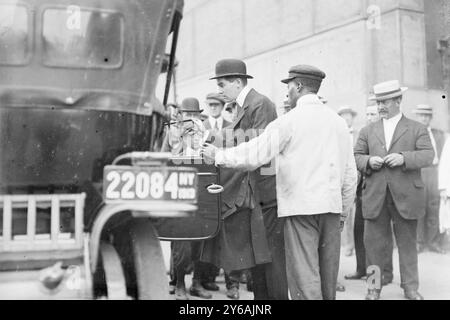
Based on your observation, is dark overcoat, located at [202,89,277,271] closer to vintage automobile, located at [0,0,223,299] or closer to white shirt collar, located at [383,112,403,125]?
vintage automobile, located at [0,0,223,299]

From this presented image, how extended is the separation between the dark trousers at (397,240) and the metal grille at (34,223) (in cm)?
320

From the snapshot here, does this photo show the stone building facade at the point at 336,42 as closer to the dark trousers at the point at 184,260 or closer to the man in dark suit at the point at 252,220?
the man in dark suit at the point at 252,220

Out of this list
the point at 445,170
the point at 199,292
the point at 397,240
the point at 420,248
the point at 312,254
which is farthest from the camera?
the point at 420,248

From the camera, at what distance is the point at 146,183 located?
9.43 feet

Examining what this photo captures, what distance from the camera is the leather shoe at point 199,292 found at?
5499 millimetres

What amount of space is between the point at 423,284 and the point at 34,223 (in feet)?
13.3

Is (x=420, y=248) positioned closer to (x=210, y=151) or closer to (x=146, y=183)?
(x=210, y=151)

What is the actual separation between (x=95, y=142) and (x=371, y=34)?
5.14 metres

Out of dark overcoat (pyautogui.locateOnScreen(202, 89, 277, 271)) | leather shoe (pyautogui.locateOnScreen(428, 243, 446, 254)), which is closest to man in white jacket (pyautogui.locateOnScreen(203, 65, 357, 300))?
dark overcoat (pyautogui.locateOnScreen(202, 89, 277, 271))

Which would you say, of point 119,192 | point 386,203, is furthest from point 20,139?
point 386,203

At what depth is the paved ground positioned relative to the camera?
5.26 meters

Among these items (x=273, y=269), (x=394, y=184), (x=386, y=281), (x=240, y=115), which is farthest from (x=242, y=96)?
Result: (x=386, y=281)
